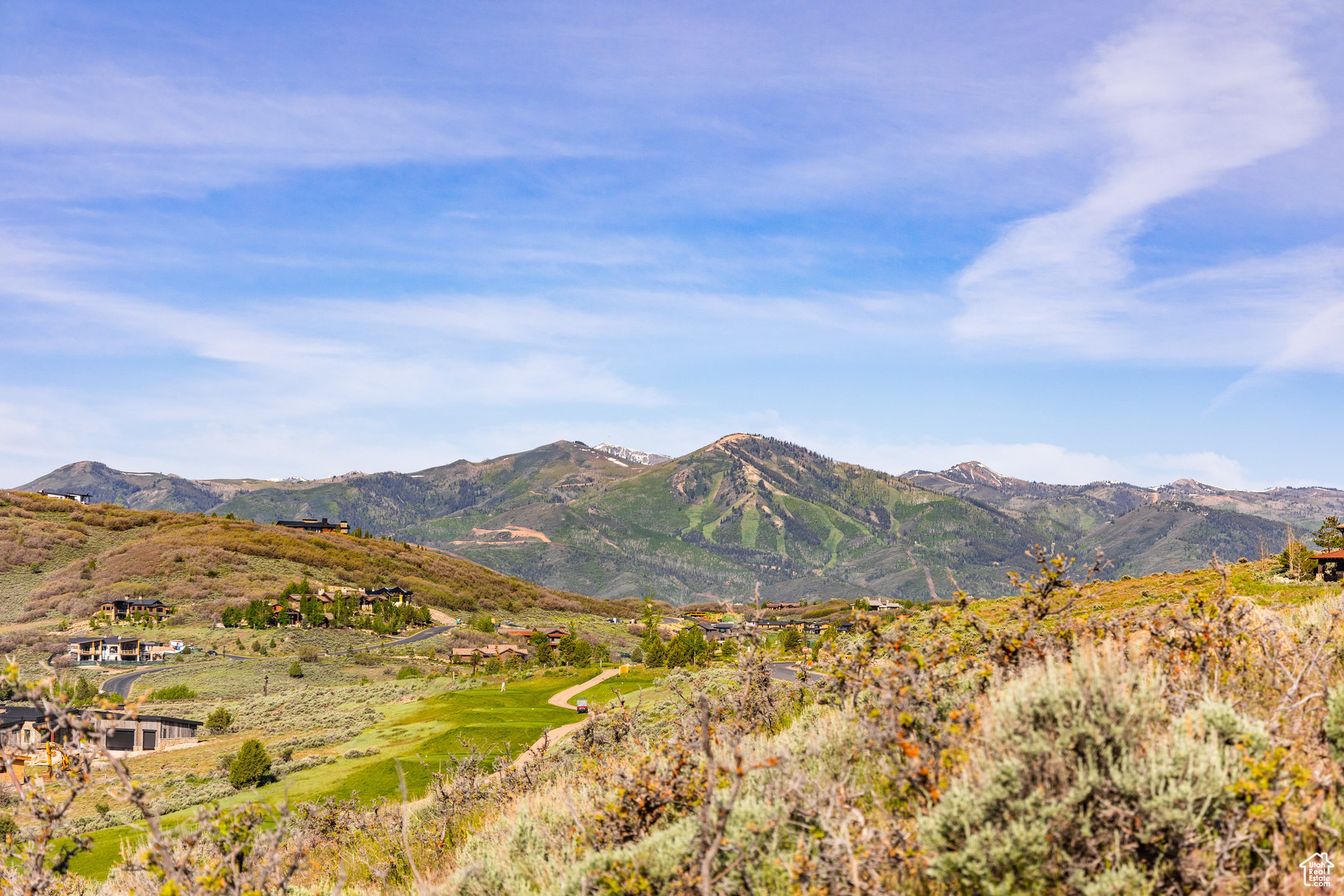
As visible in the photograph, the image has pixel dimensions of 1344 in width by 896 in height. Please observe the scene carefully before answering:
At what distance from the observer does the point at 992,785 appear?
559 centimetres

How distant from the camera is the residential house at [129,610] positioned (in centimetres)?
11469

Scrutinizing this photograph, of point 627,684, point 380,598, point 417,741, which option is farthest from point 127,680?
point 627,684

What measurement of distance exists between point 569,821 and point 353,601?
134702 millimetres

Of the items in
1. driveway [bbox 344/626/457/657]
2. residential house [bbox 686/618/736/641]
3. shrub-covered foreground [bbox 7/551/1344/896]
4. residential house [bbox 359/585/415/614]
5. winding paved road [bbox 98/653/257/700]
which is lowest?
residential house [bbox 686/618/736/641]

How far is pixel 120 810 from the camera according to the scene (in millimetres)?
43188

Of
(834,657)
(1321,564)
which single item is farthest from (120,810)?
(1321,564)

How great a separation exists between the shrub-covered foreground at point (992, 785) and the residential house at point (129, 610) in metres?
129

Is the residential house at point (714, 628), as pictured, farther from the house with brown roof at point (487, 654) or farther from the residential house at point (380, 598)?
the residential house at point (380, 598)

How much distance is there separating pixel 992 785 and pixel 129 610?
140 metres

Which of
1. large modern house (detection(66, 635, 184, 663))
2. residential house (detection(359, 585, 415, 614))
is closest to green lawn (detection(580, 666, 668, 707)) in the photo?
large modern house (detection(66, 635, 184, 663))

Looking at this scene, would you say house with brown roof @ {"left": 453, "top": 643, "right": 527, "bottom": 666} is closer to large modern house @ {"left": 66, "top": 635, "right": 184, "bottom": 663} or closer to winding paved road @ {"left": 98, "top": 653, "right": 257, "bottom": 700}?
winding paved road @ {"left": 98, "top": 653, "right": 257, "bottom": 700}

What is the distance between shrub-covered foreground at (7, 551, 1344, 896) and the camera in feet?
17.5

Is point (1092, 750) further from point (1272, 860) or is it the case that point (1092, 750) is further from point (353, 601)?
point (353, 601)

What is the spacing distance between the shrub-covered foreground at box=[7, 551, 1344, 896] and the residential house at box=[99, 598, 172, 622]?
423 ft
